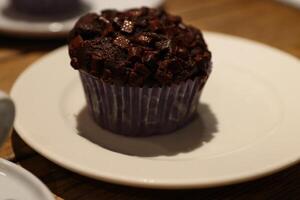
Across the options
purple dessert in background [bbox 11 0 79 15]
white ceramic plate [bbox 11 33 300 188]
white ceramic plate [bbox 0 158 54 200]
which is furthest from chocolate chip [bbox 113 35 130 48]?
purple dessert in background [bbox 11 0 79 15]

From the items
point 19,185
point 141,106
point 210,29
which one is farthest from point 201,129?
point 210,29

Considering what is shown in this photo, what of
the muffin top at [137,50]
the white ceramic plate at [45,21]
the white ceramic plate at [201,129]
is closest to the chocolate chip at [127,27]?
the muffin top at [137,50]

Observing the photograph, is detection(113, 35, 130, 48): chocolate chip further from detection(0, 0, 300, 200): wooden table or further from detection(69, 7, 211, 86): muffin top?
detection(0, 0, 300, 200): wooden table

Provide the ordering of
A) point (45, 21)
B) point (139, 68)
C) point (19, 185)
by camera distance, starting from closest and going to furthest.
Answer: point (19, 185) → point (139, 68) → point (45, 21)

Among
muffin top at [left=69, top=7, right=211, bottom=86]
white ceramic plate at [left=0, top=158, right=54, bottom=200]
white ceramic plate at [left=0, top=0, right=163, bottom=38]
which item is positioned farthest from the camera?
white ceramic plate at [left=0, top=0, right=163, bottom=38]

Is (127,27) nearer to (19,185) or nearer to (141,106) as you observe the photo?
(141,106)

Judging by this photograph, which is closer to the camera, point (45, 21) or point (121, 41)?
point (121, 41)

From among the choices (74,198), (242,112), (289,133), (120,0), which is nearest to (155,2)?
(120,0)
